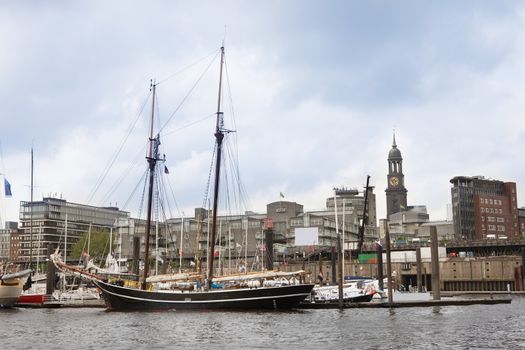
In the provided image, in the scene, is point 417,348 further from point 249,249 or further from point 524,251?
point 249,249

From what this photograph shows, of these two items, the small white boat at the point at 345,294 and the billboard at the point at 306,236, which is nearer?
the small white boat at the point at 345,294

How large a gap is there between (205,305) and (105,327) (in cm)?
1679

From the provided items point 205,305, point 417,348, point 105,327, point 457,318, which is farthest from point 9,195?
point 417,348

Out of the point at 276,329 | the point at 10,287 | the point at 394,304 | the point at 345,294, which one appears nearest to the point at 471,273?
the point at 345,294

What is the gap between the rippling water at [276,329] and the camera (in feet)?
149

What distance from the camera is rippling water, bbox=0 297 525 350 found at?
4531 cm

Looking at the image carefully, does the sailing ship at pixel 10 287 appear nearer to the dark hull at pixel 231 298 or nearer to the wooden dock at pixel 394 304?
the dark hull at pixel 231 298

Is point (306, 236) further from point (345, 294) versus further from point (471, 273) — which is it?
point (345, 294)

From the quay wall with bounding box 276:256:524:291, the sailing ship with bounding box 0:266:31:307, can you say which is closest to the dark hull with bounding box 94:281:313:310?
the sailing ship with bounding box 0:266:31:307

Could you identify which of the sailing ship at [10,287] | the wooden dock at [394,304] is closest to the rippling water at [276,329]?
the wooden dock at [394,304]

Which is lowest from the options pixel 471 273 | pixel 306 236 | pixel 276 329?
pixel 276 329

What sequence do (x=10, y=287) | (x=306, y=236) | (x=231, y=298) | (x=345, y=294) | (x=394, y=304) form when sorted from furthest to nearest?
(x=306, y=236) < (x=10, y=287) < (x=345, y=294) < (x=394, y=304) < (x=231, y=298)

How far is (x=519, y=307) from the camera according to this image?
7725 centimetres

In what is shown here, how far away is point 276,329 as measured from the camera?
53.7m
